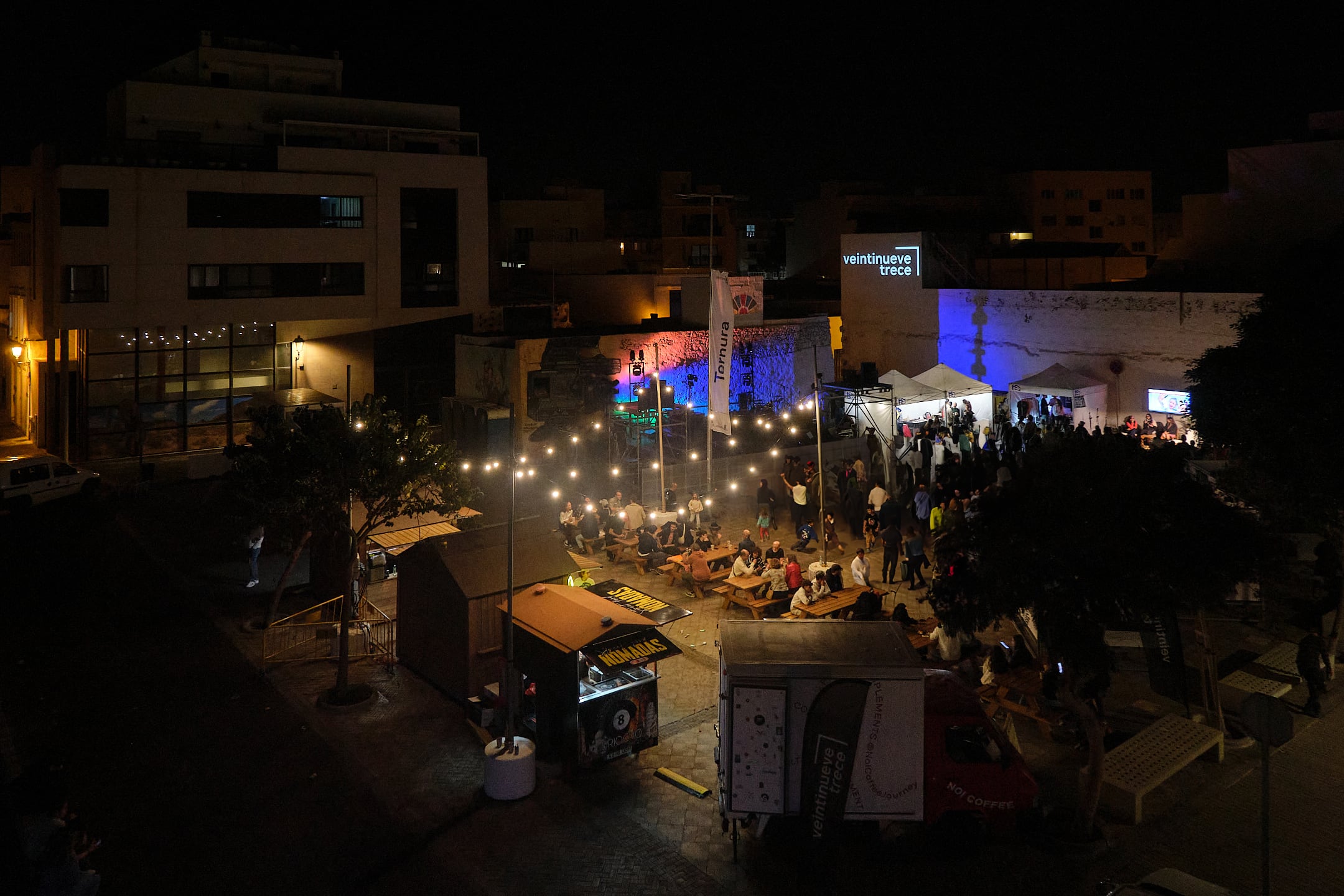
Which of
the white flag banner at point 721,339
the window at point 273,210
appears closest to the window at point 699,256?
the window at point 273,210

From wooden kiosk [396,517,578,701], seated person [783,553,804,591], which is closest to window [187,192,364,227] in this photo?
wooden kiosk [396,517,578,701]

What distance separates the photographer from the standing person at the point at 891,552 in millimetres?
16688

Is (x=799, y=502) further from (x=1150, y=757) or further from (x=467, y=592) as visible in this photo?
(x=1150, y=757)

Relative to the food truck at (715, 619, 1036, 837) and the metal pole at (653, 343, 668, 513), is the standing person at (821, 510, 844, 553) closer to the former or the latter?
the metal pole at (653, 343, 668, 513)

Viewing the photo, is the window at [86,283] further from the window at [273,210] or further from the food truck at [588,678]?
the food truck at [588,678]

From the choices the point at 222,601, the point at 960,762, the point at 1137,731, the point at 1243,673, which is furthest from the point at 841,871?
the point at 222,601

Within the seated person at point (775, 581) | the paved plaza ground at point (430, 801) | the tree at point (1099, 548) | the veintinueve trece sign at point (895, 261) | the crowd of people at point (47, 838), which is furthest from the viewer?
the veintinueve trece sign at point (895, 261)

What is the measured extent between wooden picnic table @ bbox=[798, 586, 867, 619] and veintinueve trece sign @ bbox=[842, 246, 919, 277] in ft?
64.7

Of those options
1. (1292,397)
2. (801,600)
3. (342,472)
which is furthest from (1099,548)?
(342,472)

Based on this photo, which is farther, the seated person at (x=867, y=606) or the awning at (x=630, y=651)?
the seated person at (x=867, y=606)

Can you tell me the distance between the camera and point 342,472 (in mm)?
12672

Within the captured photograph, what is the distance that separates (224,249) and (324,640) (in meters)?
19.5

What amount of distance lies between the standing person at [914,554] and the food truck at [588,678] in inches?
254

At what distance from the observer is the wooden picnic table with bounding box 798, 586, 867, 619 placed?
46.5 feet
